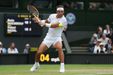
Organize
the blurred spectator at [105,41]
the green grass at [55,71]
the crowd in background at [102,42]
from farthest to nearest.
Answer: the blurred spectator at [105,41], the crowd in background at [102,42], the green grass at [55,71]

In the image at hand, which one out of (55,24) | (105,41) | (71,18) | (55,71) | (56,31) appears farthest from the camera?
(71,18)

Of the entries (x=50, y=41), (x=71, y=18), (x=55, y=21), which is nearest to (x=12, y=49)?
(x=71, y=18)

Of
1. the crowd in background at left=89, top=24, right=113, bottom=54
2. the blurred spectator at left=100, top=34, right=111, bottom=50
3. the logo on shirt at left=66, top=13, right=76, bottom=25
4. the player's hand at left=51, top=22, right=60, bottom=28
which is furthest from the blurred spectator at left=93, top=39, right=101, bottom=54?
the player's hand at left=51, top=22, right=60, bottom=28

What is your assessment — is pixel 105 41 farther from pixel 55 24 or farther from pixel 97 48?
pixel 55 24

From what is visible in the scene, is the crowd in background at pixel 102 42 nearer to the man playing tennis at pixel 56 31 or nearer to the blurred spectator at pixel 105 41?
the blurred spectator at pixel 105 41

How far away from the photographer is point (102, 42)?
80.9 feet

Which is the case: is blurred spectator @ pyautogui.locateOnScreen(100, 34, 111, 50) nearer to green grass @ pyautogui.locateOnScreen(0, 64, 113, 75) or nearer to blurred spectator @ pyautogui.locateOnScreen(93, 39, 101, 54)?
blurred spectator @ pyautogui.locateOnScreen(93, 39, 101, 54)

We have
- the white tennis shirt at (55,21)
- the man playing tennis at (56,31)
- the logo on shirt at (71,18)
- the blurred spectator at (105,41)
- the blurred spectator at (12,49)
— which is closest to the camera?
the man playing tennis at (56,31)

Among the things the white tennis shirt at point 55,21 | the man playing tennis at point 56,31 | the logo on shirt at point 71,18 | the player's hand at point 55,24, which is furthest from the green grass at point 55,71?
the logo on shirt at point 71,18

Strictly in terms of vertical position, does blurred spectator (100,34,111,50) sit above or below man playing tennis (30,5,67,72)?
below

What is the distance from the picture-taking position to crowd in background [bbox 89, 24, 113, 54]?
78.9ft

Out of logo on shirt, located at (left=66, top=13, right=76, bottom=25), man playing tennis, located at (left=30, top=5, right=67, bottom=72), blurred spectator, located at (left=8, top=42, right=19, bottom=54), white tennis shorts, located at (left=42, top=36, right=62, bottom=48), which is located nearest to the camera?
man playing tennis, located at (left=30, top=5, right=67, bottom=72)

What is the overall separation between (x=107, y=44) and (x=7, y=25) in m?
5.19

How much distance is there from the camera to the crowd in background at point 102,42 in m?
24.1
